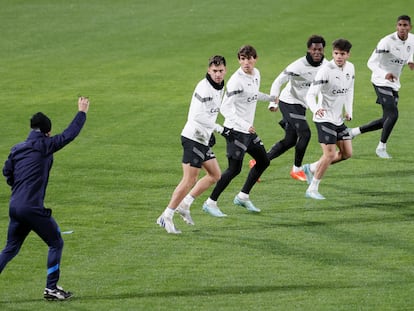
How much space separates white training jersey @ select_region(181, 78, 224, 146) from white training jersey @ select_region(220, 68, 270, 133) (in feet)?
2.62

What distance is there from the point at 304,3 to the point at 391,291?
25.9 m

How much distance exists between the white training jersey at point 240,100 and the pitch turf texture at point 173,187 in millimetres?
1401

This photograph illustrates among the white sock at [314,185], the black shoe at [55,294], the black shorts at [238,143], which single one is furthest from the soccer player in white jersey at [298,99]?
the black shoe at [55,294]

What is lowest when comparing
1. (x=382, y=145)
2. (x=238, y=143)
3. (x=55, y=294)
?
(x=382, y=145)

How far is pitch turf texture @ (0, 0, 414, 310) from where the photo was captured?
506 inches

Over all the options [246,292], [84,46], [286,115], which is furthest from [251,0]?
[246,292]

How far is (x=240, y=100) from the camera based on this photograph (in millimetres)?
16344

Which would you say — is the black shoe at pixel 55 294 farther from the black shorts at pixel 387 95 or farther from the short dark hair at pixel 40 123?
the black shorts at pixel 387 95

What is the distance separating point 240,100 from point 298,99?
7.29ft

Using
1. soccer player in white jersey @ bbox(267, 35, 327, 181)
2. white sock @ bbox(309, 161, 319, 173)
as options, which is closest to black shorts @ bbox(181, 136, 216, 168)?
soccer player in white jersey @ bbox(267, 35, 327, 181)

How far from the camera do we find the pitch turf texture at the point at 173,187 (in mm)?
12844

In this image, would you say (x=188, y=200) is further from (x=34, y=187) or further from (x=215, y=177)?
(x=34, y=187)

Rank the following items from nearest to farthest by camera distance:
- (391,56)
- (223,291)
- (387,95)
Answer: (223,291) → (387,95) → (391,56)

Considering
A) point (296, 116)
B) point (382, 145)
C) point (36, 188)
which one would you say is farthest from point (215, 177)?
point (382, 145)
